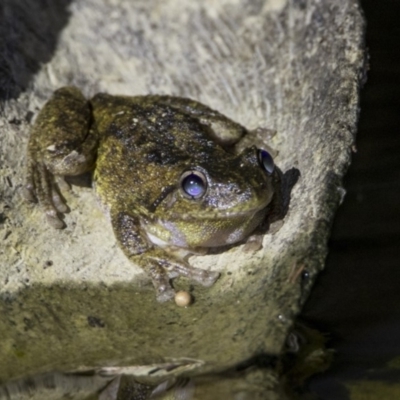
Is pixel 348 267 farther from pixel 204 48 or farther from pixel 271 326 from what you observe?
pixel 204 48

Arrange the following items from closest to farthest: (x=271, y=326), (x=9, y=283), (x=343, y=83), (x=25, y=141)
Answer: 1. (x=271, y=326)
2. (x=343, y=83)
3. (x=9, y=283)
4. (x=25, y=141)

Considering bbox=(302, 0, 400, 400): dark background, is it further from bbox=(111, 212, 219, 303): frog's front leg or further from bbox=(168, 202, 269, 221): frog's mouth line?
bbox=(111, 212, 219, 303): frog's front leg

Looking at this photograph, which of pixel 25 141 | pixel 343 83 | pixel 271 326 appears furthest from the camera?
pixel 25 141

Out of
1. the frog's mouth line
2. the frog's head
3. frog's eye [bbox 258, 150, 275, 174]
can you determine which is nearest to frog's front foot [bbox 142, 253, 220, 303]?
the frog's head

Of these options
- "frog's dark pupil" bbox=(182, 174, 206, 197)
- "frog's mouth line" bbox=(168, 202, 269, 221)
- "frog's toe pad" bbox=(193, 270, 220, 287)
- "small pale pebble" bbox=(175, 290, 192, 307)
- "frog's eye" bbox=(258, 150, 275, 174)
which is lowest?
"small pale pebble" bbox=(175, 290, 192, 307)

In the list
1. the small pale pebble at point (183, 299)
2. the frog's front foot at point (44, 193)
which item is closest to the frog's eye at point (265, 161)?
the small pale pebble at point (183, 299)

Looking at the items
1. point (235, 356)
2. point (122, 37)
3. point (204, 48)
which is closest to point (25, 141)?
point (122, 37)
